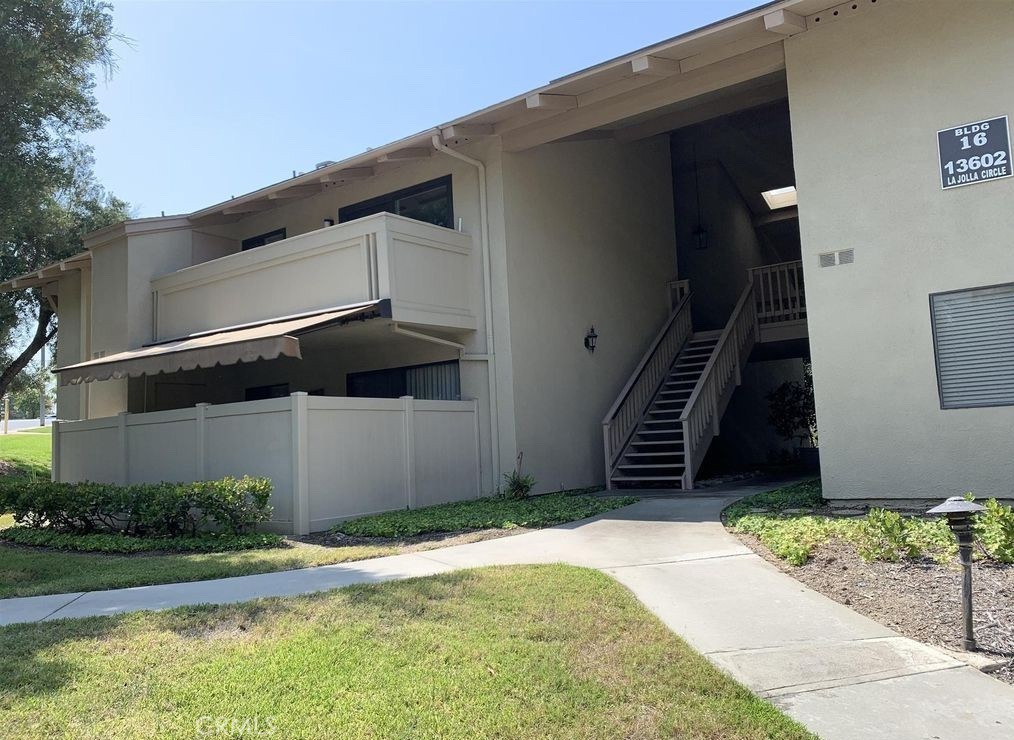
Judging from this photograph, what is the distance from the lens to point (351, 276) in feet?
42.5

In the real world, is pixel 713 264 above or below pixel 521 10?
below

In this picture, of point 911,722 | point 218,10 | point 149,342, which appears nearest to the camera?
point 911,722

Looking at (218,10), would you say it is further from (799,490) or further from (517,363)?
(799,490)

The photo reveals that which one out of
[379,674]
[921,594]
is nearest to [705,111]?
[921,594]

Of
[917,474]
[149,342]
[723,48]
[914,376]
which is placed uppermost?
[723,48]

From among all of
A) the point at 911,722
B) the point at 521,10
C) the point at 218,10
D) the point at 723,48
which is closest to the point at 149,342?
the point at 218,10

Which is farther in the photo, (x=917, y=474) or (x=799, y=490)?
(x=799, y=490)

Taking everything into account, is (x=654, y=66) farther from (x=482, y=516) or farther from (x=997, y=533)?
(x=997, y=533)

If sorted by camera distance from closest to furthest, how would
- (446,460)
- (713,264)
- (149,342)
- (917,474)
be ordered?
(917,474) < (446,460) < (149,342) < (713,264)

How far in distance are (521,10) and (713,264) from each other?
8.15m

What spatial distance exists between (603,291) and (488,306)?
10.4 ft

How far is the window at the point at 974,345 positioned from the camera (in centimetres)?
938

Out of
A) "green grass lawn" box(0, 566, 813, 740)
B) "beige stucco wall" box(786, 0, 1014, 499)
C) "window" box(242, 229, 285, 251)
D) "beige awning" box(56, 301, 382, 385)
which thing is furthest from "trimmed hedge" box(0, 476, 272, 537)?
"beige stucco wall" box(786, 0, 1014, 499)

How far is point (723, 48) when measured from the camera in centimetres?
1152
